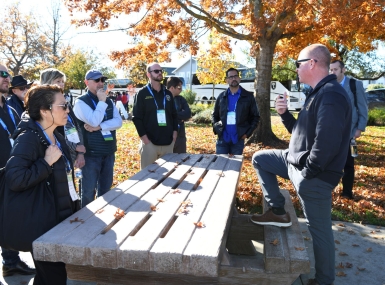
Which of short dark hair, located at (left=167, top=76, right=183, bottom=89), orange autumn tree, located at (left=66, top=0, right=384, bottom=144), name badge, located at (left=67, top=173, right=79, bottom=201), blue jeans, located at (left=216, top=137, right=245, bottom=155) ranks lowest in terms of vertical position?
blue jeans, located at (left=216, top=137, right=245, bottom=155)

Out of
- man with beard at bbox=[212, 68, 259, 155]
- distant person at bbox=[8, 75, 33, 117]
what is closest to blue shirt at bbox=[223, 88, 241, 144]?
man with beard at bbox=[212, 68, 259, 155]

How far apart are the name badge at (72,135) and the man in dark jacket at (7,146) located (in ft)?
1.74

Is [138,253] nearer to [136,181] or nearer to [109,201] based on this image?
[109,201]

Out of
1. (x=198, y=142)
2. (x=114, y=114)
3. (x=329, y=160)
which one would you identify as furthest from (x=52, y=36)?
(x=329, y=160)

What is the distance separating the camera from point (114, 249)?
2.20m

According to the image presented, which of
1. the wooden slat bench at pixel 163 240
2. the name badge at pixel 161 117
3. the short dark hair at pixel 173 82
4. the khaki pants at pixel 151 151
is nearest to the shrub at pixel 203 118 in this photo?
the short dark hair at pixel 173 82

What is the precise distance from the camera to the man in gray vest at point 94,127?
435cm

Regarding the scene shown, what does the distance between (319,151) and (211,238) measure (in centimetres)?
111

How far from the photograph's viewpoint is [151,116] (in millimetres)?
5496

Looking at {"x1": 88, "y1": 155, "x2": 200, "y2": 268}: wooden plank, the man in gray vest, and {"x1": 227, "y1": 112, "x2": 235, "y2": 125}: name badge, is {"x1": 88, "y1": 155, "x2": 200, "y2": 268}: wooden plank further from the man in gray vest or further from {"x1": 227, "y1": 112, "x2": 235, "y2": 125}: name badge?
{"x1": 227, "y1": 112, "x2": 235, "y2": 125}: name badge

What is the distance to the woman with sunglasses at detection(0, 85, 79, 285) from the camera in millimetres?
Result: 2496

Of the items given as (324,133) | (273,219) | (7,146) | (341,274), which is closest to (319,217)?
(273,219)

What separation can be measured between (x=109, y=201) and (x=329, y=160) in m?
1.79

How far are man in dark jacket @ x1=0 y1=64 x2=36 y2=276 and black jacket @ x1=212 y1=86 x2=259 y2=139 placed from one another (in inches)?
→ 124
